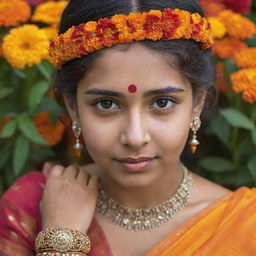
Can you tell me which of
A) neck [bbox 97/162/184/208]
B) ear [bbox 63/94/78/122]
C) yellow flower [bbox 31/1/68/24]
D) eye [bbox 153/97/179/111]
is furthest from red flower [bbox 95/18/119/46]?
yellow flower [bbox 31/1/68/24]

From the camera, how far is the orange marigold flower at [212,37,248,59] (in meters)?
2.58

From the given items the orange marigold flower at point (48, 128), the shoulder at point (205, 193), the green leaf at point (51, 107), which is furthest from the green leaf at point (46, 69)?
the shoulder at point (205, 193)

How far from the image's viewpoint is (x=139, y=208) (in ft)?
6.94

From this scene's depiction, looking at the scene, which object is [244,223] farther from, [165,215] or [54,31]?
[54,31]

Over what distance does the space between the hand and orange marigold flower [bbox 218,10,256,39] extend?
3.45ft

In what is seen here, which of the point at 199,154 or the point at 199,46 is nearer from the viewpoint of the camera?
the point at 199,46

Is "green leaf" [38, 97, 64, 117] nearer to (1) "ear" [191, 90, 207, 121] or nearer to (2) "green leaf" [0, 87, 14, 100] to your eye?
(2) "green leaf" [0, 87, 14, 100]

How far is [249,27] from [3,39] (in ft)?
3.98

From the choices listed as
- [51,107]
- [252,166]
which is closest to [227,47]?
[252,166]

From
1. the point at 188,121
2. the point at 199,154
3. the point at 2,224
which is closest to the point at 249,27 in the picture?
the point at 199,154

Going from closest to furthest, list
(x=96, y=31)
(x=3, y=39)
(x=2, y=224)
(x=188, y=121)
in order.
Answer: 1. (x=96, y=31)
2. (x=188, y=121)
3. (x=2, y=224)
4. (x=3, y=39)

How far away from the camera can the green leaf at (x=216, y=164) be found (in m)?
2.50

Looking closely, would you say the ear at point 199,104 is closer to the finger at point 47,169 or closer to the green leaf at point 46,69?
the finger at point 47,169

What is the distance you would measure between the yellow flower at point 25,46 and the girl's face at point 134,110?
1.91ft
